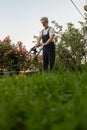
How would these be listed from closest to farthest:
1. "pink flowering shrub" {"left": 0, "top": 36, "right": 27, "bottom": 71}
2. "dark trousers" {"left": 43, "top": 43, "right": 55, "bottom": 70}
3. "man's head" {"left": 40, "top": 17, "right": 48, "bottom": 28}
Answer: "man's head" {"left": 40, "top": 17, "right": 48, "bottom": 28} < "dark trousers" {"left": 43, "top": 43, "right": 55, "bottom": 70} < "pink flowering shrub" {"left": 0, "top": 36, "right": 27, "bottom": 71}

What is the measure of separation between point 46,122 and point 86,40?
28.1 m

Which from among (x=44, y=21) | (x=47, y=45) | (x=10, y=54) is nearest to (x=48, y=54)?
(x=47, y=45)

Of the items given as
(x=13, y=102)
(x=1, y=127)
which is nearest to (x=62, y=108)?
(x=1, y=127)

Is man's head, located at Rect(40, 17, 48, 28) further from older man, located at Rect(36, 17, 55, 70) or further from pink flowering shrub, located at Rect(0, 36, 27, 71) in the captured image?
pink flowering shrub, located at Rect(0, 36, 27, 71)

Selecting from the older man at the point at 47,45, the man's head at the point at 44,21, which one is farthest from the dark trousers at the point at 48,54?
the man's head at the point at 44,21

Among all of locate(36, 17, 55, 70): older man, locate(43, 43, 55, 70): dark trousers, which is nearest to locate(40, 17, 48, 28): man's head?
locate(36, 17, 55, 70): older man

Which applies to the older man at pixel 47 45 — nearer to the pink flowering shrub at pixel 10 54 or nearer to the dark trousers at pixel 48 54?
the dark trousers at pixel 48 54

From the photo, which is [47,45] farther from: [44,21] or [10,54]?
[10,54]

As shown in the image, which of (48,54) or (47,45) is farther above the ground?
(47,45)

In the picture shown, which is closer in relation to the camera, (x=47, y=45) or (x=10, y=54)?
(x=47, y=45)

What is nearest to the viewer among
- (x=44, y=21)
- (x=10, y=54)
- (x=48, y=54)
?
(x=44, y=21)

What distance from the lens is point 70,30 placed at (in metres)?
29.8

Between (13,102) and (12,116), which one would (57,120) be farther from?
(13,102)

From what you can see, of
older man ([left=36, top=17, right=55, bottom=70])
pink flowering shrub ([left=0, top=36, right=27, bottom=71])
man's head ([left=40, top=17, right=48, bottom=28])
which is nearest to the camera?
man's head ([left=40, top=17, right=48, bottom=28])
